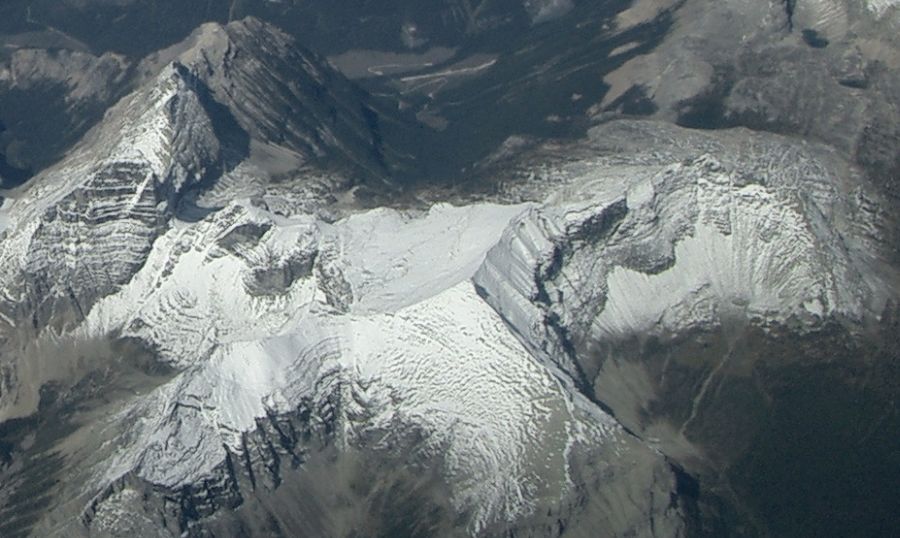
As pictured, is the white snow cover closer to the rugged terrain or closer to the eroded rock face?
the rugged terrain

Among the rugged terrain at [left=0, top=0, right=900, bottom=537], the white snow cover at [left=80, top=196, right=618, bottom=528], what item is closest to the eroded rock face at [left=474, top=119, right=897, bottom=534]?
the rugged terrain at [left=0, top=0, right=900, bottom=537]

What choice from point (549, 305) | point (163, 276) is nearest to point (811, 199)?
point (549, 305)

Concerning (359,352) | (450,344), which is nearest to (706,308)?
(450,344)

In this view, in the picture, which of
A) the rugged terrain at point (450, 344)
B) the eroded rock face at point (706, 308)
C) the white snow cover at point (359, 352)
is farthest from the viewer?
the eroded rock face at point (706, 308)

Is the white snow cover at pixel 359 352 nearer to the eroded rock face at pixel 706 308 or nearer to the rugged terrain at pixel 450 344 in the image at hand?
the rugged terrain at pixel 450 344

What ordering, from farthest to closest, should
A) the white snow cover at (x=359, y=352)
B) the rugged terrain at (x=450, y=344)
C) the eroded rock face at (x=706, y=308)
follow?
1. the eroded rock face at (x=706, y=308)
2. the rugged terrain at (x=450, y=344)
3. the white snow cover at (x=359, y=352)

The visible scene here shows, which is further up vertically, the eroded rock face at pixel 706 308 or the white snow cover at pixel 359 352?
the white snow cover at pixel 359 352

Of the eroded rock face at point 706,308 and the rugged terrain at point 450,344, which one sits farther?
the eroded rock face at point 706,308

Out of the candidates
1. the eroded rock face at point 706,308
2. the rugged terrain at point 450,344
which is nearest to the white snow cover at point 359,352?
the rugged terrain at point 450,344
